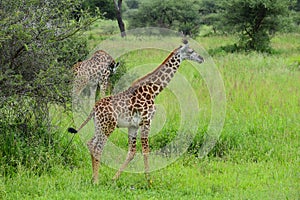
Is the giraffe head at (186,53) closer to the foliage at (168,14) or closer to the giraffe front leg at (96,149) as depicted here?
the giraffe front leg at (96,149)

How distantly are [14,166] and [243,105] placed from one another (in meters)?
5.55

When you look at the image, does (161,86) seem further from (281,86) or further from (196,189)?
(281,86)

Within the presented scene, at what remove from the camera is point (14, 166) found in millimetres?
7695

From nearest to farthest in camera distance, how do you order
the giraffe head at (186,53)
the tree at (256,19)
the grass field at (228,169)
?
1. the grass field at (228,169)
2. the giraffe head at (186,53)
3. the tree at (256,19)

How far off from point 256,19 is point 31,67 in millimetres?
18259

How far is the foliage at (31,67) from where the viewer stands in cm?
720

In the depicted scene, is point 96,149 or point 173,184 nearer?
point 96,149

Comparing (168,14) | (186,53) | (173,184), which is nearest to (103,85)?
(186,53)

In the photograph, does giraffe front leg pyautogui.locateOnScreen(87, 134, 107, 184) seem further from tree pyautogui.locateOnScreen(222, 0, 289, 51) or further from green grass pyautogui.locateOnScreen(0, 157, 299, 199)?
tree pyautogui.locateOnScreen(222, 0, 289, 51)

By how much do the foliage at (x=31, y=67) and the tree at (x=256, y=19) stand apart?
16215 mm

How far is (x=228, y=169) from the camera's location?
8.09 meters

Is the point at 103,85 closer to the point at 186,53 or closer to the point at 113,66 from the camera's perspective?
the point at 113,66

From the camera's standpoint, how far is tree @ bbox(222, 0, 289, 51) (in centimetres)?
2341

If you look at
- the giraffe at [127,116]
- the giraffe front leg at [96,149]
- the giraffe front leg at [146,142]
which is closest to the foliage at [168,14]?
the giraffe at [127,116]
